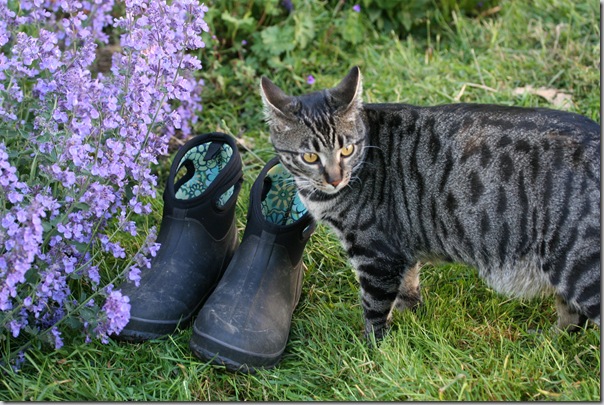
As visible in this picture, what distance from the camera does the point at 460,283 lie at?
333 centimetres

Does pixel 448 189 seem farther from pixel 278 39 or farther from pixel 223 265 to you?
pixel 278 39

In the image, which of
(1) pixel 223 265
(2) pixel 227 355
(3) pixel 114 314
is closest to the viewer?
(3) pixel 114 314

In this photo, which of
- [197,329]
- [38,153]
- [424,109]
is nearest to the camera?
[38,153]

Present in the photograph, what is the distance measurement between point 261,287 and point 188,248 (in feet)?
1.24

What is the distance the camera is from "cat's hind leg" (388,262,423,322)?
3.26m

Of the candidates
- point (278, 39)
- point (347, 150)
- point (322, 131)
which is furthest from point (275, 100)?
point (278, 39)

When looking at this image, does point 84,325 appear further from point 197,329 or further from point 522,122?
point 522,122

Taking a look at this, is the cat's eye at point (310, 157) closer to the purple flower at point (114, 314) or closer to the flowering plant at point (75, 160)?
the flowering plant at point (75, 160)

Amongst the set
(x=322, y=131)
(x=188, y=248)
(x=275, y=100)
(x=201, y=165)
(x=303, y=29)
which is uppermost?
(x=275, y=100)

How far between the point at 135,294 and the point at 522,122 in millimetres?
1690

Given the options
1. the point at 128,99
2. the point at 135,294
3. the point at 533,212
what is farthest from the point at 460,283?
the point at 128,99

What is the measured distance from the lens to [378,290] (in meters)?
3.06

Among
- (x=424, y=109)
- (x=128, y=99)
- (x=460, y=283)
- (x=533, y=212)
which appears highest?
(x=128, y=99)

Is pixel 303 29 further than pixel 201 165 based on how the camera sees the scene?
Yes
